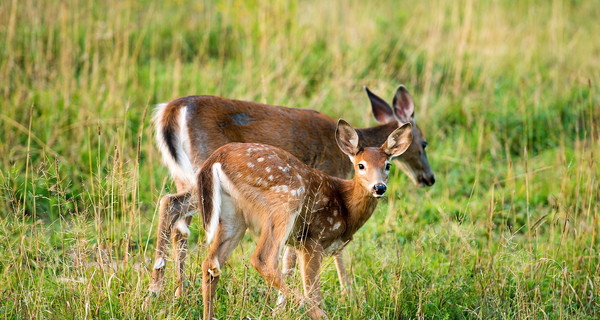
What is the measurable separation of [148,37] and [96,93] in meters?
1.78

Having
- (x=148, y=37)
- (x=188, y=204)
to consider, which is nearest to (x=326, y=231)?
(x=188, y=204)

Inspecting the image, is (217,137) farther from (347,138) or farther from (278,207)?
(278,207)

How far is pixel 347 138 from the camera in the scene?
4.81 m

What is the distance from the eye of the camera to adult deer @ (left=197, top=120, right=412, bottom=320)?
13.6 ft

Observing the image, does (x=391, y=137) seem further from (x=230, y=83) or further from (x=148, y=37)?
(x=148, y=37)

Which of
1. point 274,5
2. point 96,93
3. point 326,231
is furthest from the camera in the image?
point 274,5

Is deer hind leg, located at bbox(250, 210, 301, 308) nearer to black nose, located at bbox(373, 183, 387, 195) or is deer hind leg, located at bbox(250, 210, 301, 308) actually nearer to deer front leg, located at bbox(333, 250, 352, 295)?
black nose, located at bbox(373, 183, 387, 195)

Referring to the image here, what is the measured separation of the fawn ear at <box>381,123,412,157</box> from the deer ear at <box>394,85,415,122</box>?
174cm

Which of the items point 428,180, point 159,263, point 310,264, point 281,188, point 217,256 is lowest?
point 428,180

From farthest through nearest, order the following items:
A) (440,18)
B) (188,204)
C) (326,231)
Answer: (440,18) → (188,204) → (326,231)

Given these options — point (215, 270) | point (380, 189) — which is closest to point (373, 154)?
point (380, 189)

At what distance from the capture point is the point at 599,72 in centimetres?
923

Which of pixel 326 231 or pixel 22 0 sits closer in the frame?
pixel 326 231

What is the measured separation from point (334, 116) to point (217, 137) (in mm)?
2612
